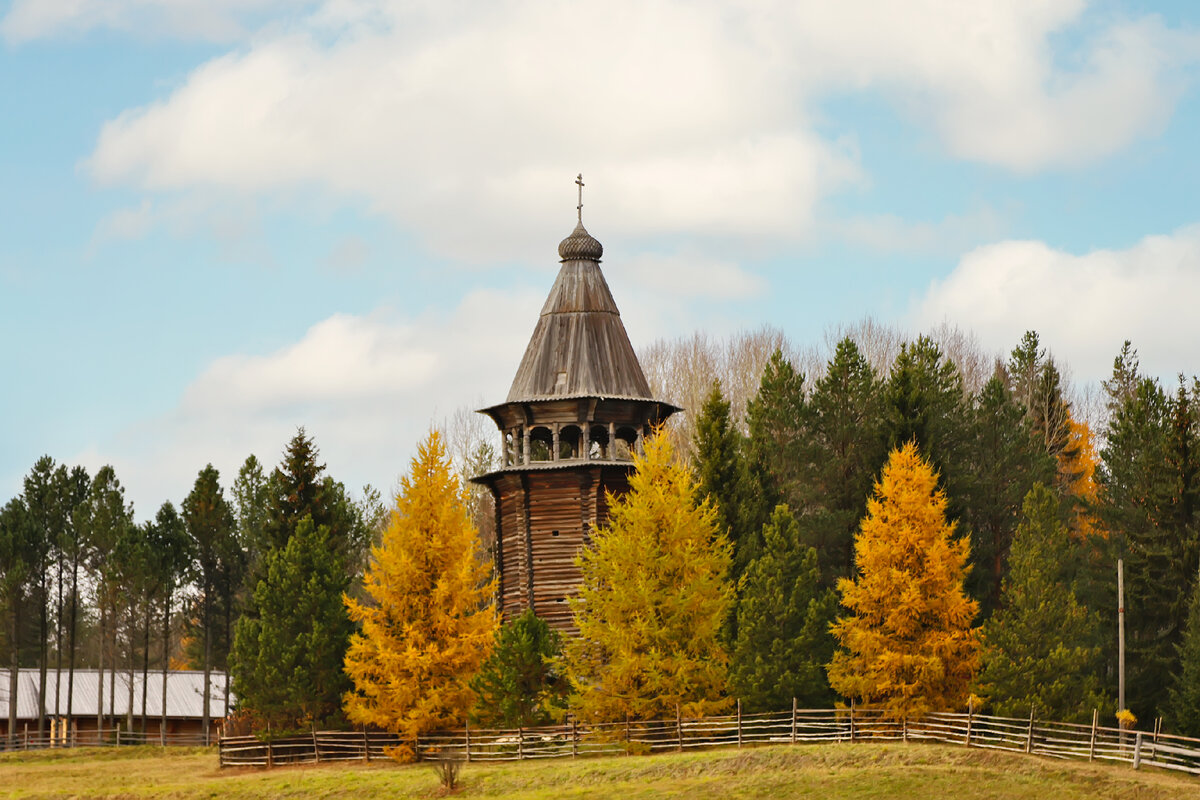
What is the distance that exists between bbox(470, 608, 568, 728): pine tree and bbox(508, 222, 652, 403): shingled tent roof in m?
9.17

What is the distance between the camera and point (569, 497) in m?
49.7

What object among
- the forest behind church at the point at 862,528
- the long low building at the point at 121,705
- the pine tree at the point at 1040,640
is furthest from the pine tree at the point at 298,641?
the long low building at the point at 121,705

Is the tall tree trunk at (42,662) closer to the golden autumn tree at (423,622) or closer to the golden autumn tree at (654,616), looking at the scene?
the golden autumn tree at (423,622)

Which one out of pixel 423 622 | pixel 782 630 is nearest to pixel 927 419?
pixel 782 630

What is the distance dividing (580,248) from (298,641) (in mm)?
16124

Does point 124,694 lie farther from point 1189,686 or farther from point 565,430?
point 1189,686

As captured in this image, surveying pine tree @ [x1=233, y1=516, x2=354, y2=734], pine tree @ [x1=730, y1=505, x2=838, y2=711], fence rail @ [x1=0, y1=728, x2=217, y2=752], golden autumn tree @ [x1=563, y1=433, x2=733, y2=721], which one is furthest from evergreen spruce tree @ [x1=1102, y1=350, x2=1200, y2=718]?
fence rail @ [x1=0, y1=728, x2=217, y2=752]

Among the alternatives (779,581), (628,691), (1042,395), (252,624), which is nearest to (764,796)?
(628,691)

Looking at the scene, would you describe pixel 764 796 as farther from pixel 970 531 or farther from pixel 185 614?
pixel 185 614

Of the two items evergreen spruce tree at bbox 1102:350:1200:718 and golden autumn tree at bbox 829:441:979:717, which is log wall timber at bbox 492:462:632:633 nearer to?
golden autumn tree at bbox 829:441:979:717

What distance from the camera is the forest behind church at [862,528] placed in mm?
44312

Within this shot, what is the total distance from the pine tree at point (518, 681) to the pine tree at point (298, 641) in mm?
8197

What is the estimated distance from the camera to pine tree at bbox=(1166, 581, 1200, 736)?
42688mm

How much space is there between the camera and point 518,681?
43.6m
